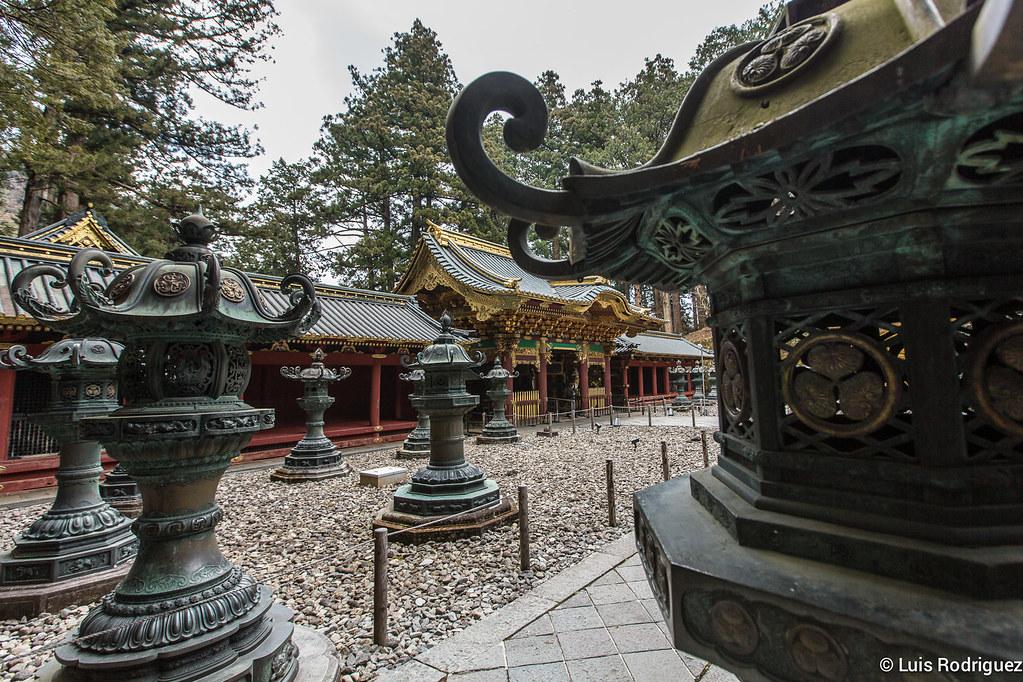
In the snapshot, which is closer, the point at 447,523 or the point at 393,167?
the point at 447,523

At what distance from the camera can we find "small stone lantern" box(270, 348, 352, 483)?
27.9ft

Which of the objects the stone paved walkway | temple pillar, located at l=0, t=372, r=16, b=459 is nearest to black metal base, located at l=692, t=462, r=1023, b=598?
the stone paved walkway

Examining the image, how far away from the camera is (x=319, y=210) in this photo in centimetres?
2131

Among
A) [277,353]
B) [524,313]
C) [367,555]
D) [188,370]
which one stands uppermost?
[524,313]

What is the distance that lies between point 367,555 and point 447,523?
913 millimetres

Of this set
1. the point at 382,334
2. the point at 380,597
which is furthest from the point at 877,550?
the point at 382,334

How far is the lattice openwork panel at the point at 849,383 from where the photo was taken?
1.28m

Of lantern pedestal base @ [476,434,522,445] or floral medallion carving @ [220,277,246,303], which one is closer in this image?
floral medallion carving @ [220,277,246,303]

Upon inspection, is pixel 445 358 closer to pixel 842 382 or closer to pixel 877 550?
pixel 842 382

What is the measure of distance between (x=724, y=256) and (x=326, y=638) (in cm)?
357

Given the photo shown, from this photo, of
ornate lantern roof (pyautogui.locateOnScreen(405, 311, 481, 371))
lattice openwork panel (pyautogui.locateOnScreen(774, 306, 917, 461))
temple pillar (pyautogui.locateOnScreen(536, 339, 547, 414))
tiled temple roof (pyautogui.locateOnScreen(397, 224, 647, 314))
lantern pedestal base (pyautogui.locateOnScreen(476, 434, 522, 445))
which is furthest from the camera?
temple pillar (pyautogui.locateOnScreen(536, 339, 547, 414))

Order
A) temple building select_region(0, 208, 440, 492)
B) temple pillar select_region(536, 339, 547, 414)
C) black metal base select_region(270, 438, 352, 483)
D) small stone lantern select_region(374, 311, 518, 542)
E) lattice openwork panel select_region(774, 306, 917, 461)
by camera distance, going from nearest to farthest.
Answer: lattice openwork panel select_region(774, 306, 917, 461), small stone lantern select_region(374, 311, 518, 542), temple building select_region(0, 208, 440, 492), black metal base select_region(270, 438, 352, 483), temple pillar select_region(536, 339, 547, 414)

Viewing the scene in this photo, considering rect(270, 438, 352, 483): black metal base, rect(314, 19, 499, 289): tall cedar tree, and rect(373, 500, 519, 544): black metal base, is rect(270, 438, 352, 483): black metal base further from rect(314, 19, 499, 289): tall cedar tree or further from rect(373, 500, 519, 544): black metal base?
rect(314, 19, 499, 289): tall cedar tree

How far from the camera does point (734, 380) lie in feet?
5.73
